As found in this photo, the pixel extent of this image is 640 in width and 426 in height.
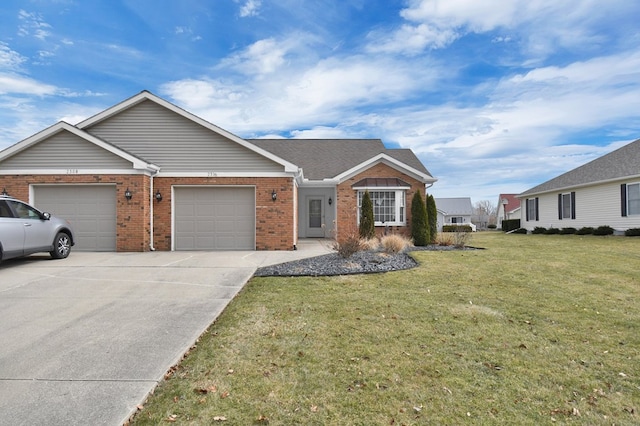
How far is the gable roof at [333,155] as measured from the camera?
18188 mm

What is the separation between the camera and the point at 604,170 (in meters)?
20.4

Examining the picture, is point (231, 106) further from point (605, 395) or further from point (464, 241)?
point (605, 395)

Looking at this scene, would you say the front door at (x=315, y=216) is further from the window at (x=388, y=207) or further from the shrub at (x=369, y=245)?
the shrub at (x=369, y=245)

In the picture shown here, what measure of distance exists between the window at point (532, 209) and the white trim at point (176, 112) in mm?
21529

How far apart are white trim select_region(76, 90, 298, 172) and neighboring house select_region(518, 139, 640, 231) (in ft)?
58.7

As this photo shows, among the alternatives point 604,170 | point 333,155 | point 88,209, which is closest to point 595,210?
point 604,170

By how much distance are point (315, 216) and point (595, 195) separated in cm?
1638

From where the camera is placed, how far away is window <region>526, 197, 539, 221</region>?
2605 cm

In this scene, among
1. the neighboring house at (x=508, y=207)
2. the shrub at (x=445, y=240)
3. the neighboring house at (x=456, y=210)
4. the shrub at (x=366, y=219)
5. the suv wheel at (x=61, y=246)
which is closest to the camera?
the suv wheel at (x=61, y=246)

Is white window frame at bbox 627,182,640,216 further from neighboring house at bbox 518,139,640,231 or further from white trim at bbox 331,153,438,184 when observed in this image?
white trim at bbox 331,153,438,184

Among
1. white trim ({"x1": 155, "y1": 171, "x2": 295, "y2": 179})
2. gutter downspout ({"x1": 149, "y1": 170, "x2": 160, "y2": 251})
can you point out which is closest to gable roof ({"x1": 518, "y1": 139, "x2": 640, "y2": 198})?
white trim ({"x1": 155, "y1": 171, "x2": 295, "y2": 179})

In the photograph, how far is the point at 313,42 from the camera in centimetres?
1266

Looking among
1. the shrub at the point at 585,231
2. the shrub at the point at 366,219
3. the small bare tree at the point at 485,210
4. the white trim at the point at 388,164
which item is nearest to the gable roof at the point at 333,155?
the white trim at the point at 388,164

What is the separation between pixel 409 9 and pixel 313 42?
3.48m
